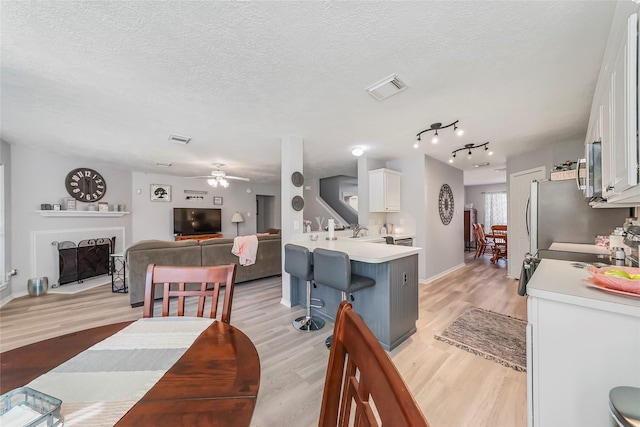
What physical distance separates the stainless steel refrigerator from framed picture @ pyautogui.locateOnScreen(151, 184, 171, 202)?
7.48m

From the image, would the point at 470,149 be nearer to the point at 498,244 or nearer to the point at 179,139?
the point at 498,244

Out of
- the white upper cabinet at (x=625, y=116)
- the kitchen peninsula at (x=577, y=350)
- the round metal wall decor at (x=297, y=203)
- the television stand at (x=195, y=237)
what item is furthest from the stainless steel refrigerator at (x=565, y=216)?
the television stand at (x=195, y=237)

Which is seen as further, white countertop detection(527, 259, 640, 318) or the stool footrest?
the stool footrest

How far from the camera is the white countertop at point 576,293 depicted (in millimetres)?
925

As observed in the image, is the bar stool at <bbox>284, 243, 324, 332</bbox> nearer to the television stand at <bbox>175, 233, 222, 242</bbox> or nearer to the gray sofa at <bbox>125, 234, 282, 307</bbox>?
the gray sofa at <bbox>125, 234, 282, 307</bbox>

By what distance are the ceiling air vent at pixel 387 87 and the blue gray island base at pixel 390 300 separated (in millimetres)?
1527

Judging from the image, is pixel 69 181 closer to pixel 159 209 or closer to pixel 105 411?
pixel 159 209

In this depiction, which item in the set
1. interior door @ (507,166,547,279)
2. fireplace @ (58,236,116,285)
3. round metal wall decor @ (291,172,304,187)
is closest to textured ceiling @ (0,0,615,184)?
round metal wall decor @ (291,172,304,187)

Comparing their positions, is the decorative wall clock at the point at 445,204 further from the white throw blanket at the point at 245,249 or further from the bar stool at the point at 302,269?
the white throw blanket at the point at 245,249

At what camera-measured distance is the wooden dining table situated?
565 millimetres

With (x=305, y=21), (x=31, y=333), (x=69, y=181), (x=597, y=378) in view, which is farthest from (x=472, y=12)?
(x=69, y=181)

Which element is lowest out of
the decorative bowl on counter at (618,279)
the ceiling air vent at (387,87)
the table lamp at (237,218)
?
the decorative bowl on counter at (618,279)

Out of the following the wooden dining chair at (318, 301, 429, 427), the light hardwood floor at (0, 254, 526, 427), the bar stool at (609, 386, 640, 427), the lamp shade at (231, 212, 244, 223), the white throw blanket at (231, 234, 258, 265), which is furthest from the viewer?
the lamp shade at (231, 212, 244, 223)

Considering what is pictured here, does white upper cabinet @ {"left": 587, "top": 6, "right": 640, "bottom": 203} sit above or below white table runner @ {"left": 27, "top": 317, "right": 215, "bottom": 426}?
above
